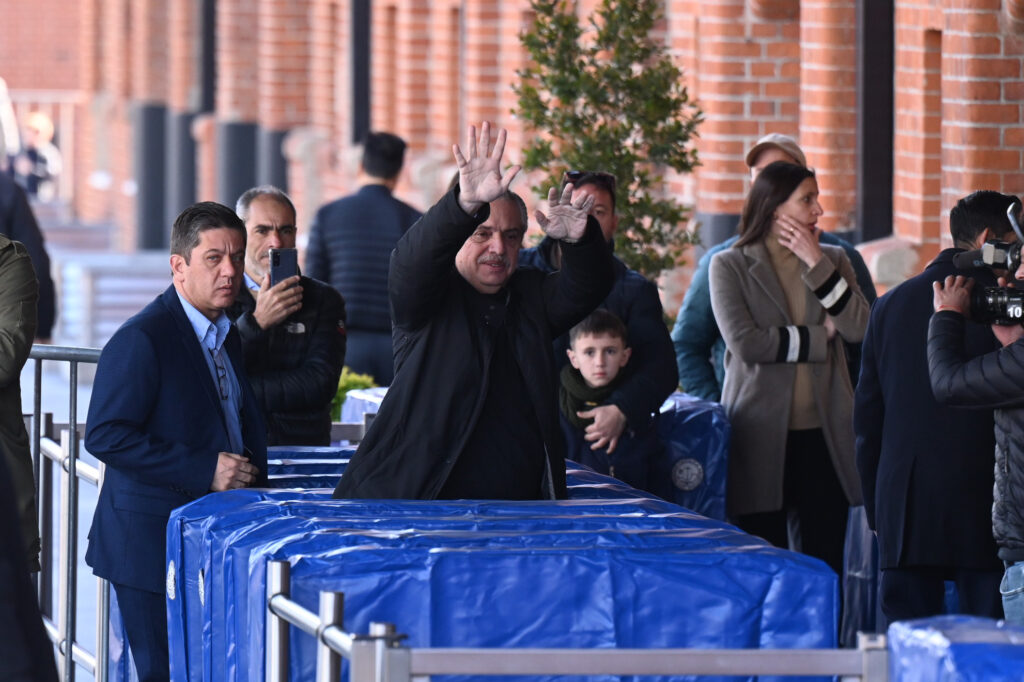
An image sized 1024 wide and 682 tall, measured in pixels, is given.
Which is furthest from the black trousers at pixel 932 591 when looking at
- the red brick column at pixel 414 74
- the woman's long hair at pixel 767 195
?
the red brick column at pixel 414 74

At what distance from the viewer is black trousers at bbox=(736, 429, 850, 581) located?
23.5ft

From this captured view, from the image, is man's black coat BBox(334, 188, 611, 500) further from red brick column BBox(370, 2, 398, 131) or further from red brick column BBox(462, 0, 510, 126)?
red brick column BBox(370, 2, 398, 131)

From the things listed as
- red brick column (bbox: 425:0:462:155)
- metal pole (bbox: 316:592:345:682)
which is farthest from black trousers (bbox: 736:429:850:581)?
red brick column (bbox: 425:0:462:155)

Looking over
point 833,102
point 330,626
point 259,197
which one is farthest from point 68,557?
point 833,102

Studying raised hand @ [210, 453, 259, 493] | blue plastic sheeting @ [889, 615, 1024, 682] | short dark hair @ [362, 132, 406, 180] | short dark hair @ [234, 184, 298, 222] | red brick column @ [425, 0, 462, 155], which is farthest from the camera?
red brick column @ [425, 0, 462, 155]

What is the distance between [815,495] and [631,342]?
2.52 ft

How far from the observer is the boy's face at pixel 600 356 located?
7039 millimetres

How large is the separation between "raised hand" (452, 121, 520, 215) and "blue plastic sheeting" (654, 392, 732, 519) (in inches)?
95.0

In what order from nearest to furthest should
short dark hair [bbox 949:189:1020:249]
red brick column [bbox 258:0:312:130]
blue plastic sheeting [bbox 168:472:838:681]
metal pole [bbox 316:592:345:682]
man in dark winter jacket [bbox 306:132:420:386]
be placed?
1. metal pole [bbox 316:592:345:682]
2. blue plastic sheeting [bbox 168:472:838:681]
3. short dark hair [bbox 949:189:1020:249]
4. man in dark winter jacket [bbox 306:132:420:386]
5. red brick column [bbox 258:0:312:130]

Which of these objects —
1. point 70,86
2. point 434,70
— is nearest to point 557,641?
point 434,70

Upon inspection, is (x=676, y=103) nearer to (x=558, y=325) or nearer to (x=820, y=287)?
(x=820, y=287)

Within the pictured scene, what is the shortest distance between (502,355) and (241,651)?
114cm

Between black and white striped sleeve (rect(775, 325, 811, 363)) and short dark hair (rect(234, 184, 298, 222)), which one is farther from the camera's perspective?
black and white striped sleeve (rect(775, 325, 811, 363))

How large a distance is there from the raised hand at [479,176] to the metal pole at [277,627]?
1.12 meters
